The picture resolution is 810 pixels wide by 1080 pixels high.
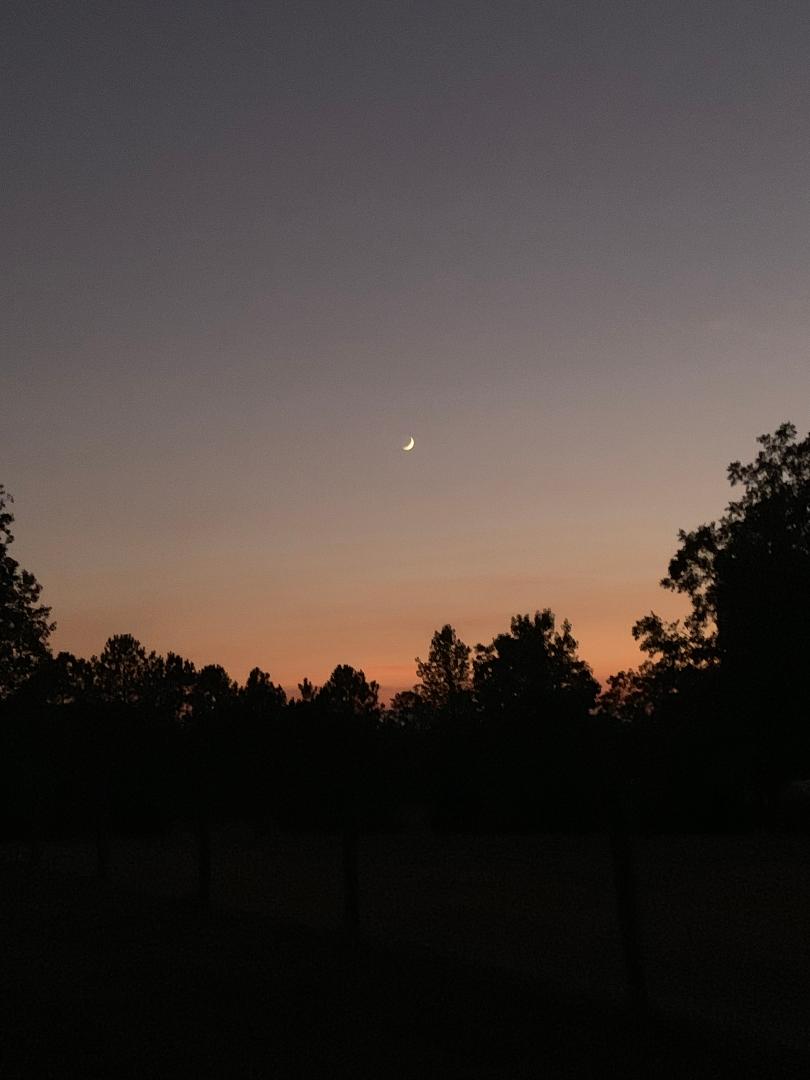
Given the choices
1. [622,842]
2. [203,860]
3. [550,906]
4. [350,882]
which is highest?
[622,842]

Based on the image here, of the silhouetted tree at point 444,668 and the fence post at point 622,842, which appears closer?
the fence post at point 622,842

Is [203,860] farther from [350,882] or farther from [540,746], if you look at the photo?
[540,746]

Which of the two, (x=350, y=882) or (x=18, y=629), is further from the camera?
(x=18, y=629)

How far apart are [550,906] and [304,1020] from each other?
1369cm

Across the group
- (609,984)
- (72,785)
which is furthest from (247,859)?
(609,984)

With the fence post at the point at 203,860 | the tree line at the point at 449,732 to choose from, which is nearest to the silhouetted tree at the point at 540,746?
the tree line at the point at 449,732

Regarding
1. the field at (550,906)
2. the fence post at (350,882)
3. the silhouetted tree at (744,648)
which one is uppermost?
the silhouetted tree at (744,648)

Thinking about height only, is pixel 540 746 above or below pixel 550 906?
above

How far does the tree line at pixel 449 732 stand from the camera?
1014 inches

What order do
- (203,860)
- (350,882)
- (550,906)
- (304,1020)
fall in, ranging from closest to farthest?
(304,1020), (350,882), (203,860), (550,906)

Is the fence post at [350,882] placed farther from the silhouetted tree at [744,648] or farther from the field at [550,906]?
the silhouetted tree at [744,648]

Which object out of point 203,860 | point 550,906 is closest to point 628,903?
point 550,906

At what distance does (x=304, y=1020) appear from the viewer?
472 inches

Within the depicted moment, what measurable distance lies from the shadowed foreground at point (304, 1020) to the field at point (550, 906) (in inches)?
14.1
